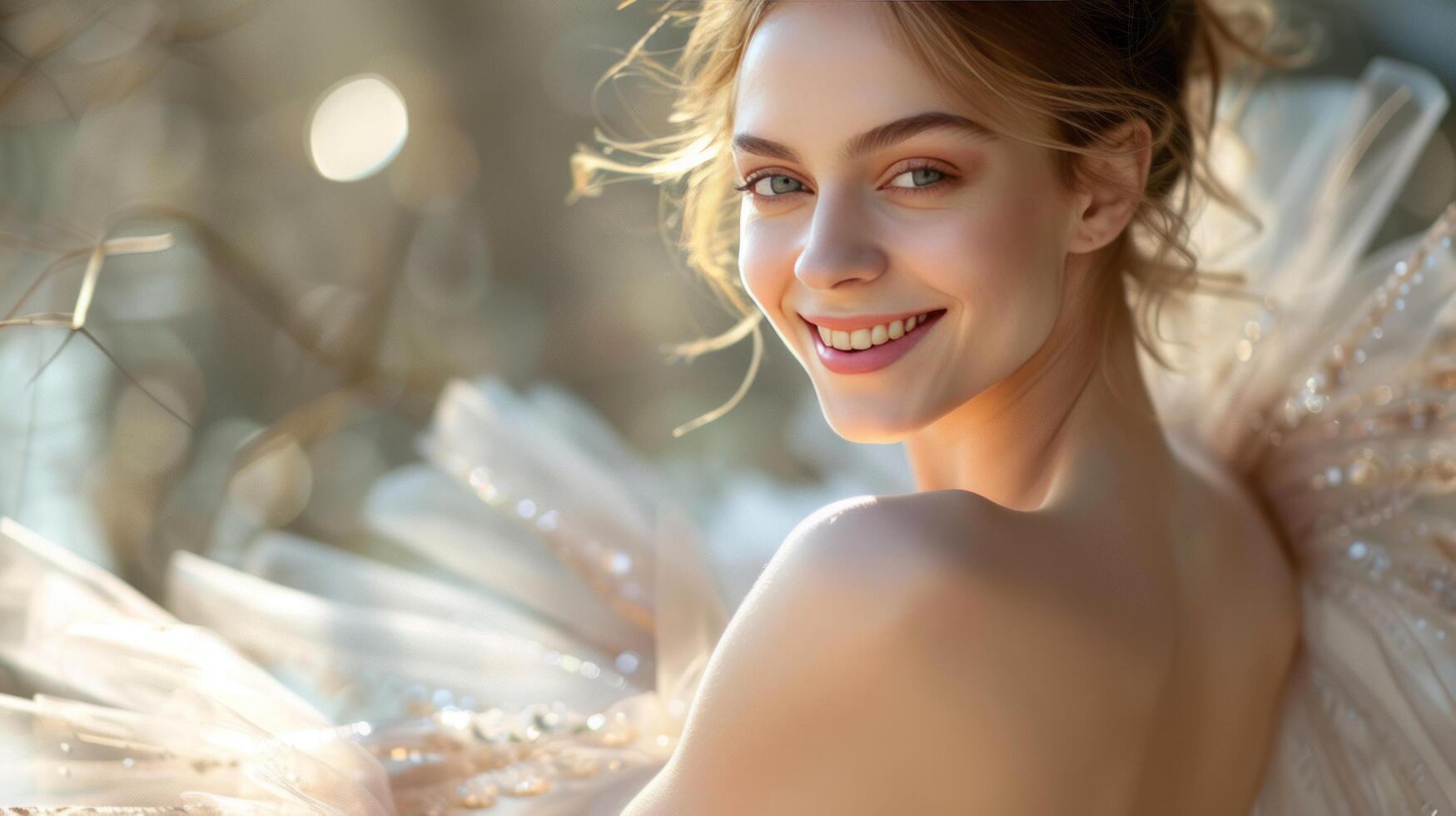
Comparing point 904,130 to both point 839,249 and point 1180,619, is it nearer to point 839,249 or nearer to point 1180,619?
point 839,249

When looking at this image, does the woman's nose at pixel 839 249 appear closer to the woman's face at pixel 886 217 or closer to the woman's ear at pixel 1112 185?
the woman's face at pixel 886 217

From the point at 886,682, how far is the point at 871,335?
0.23 metres

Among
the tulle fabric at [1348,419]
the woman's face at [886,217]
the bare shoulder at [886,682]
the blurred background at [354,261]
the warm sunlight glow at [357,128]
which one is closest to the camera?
the bare shoulder at [886,682]

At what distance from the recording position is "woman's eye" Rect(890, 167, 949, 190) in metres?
0.69

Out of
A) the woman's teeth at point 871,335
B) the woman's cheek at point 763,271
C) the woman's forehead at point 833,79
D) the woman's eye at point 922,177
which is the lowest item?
the woman's teeth at point 871,335

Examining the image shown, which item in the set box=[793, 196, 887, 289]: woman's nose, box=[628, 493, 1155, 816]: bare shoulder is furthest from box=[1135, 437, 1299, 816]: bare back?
box=[793, 196, 887, 289]: woman's nose

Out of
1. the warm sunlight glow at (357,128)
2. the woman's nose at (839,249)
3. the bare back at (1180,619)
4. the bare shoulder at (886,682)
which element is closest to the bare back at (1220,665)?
the bare back at (1180,619)

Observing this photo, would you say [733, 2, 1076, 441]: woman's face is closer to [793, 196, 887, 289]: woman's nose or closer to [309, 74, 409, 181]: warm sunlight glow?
[793, 196, 887, 289]: woman's nose

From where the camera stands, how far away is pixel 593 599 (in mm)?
1112

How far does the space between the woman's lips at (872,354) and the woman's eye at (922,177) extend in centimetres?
7

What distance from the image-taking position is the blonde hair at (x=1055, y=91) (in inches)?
26.7

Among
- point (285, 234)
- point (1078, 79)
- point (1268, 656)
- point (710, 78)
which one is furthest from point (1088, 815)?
point (285, 234)

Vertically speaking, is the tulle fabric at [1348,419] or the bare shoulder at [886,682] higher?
the bare shoulder at [886,682]

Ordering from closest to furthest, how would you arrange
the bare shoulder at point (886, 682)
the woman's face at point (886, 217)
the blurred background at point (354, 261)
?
the bare shoulder at point (886, 682)
the woman's face at point (886, 217)
the blurred background at point (354, 261)
